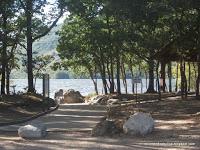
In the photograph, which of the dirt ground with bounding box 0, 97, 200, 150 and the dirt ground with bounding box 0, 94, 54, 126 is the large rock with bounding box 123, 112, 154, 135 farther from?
the dirt ground with bounding box 0, 94, 54, 126

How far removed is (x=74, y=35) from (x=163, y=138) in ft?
118

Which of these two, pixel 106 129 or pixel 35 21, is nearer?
pixel 106 129

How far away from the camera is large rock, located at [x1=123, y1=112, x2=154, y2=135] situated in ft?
48.2

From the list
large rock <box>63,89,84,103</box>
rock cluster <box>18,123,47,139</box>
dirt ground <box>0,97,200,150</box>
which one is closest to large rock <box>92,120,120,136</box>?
dirt ground <box>0,97,200,150</box>

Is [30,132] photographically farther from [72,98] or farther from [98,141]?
[72,98]

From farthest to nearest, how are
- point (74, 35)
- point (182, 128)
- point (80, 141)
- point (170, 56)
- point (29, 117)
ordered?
point (74, 35) → point (170, 56) → point (29, 117) → point (182, 128) → point (80, 141)

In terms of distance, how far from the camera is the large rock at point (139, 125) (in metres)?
14.7

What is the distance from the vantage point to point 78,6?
35.6 metres

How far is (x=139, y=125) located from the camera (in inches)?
577

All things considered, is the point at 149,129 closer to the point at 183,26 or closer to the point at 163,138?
the point at 163,138

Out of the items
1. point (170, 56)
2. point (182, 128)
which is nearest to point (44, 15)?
point (170, 56)

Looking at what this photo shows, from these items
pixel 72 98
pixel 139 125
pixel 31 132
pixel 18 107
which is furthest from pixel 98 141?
pixel 72 98

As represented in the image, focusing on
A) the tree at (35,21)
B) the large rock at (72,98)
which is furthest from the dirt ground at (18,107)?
the large rock at (72,98)

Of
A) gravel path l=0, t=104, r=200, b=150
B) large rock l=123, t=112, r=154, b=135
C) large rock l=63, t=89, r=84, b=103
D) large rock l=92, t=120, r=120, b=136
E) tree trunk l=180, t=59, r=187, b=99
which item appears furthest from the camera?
large rock l=63, t=89, r=84, b=103
